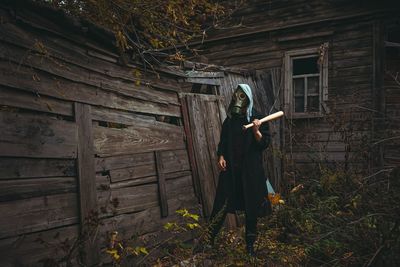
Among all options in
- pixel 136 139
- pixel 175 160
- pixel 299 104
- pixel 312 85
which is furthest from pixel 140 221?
pixel 312 85

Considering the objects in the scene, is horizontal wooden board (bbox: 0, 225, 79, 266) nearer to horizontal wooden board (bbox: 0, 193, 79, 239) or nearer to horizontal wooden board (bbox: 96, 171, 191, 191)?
horizontal wooden board (bbox: 0, 193, 79, 239)

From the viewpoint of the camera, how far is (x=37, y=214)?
322 centimetres

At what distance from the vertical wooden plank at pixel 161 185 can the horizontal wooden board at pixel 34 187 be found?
1.32m

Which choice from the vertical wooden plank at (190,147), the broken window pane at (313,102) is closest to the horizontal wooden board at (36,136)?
the vertical wooden plank at (190,147)

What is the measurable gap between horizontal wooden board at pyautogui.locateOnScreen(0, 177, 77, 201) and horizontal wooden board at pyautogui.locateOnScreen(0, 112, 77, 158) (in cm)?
21

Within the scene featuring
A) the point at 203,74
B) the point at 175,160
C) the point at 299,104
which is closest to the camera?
the point at 175,160

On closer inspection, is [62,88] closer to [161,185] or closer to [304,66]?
[161,185]

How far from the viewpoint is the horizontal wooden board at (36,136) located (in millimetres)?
3020

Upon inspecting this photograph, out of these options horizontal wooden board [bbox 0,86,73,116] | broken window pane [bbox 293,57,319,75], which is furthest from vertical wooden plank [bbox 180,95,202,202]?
broken window pane [bbox 293,57,319,75]

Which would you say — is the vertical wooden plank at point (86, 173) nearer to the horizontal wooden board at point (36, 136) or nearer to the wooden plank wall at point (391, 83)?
the horizontal wooden board at point (36, 136)

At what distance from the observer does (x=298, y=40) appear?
32.3 feet

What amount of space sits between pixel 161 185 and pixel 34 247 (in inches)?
73.8

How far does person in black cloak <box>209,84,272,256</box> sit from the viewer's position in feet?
14.8

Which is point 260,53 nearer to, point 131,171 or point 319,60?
point 319,60
